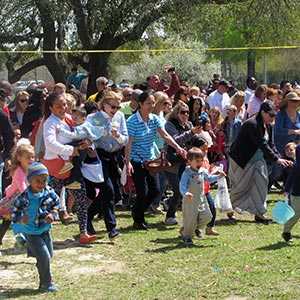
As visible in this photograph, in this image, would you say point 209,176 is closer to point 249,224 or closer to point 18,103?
point 249,224

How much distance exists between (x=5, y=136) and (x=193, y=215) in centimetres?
238

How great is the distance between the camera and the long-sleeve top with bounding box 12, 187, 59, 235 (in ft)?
20.7

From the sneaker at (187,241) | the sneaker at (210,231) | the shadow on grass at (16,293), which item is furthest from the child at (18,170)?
the sneaker at (210,231)

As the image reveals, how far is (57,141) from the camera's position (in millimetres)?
7844

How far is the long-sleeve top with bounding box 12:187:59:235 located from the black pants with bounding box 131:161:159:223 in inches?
107

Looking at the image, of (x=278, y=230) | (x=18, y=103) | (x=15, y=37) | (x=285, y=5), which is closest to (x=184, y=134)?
(x=278, y=230)

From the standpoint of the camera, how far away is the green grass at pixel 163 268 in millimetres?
6266

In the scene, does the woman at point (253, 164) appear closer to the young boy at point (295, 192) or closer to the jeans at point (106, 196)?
the young boy at point (295, 192)

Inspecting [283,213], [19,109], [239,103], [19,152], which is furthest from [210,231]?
[239,103]

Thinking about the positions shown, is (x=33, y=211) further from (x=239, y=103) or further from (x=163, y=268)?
(x=239, y=103)

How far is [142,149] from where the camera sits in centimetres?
902

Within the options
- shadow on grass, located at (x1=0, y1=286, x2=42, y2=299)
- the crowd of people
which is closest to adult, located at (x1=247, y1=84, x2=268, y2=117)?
the crowd of people

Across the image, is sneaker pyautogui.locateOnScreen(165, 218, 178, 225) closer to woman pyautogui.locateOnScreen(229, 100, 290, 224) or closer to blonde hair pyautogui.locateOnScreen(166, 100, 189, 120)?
woman pyautogui.locateOnScreen(229, 100, 290, 224)

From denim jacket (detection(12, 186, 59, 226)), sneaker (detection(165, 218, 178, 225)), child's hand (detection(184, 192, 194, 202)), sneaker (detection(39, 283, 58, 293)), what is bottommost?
sneaker (detection(165, 218, 178, 225))
